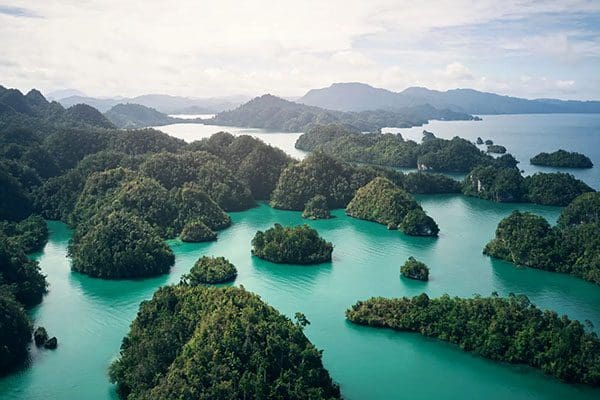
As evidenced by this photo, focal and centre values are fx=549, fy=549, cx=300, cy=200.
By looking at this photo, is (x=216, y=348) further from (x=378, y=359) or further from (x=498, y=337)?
(x=498, y=337)

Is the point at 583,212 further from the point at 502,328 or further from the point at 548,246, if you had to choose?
the point at 502,328

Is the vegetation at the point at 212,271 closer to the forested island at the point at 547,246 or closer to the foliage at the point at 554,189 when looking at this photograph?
the forested island at the point at 547,246

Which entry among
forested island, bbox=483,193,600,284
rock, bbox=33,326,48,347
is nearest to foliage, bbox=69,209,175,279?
rock, bbox=33,326,48,347

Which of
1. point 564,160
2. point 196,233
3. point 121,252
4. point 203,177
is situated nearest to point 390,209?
point 196,233

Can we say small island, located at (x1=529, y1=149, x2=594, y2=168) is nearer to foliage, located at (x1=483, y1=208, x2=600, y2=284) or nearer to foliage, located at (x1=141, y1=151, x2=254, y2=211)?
foliage, located at (x1=483, y1=208, x2=600, y2=284)

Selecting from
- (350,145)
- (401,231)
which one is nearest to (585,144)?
(350,145)
